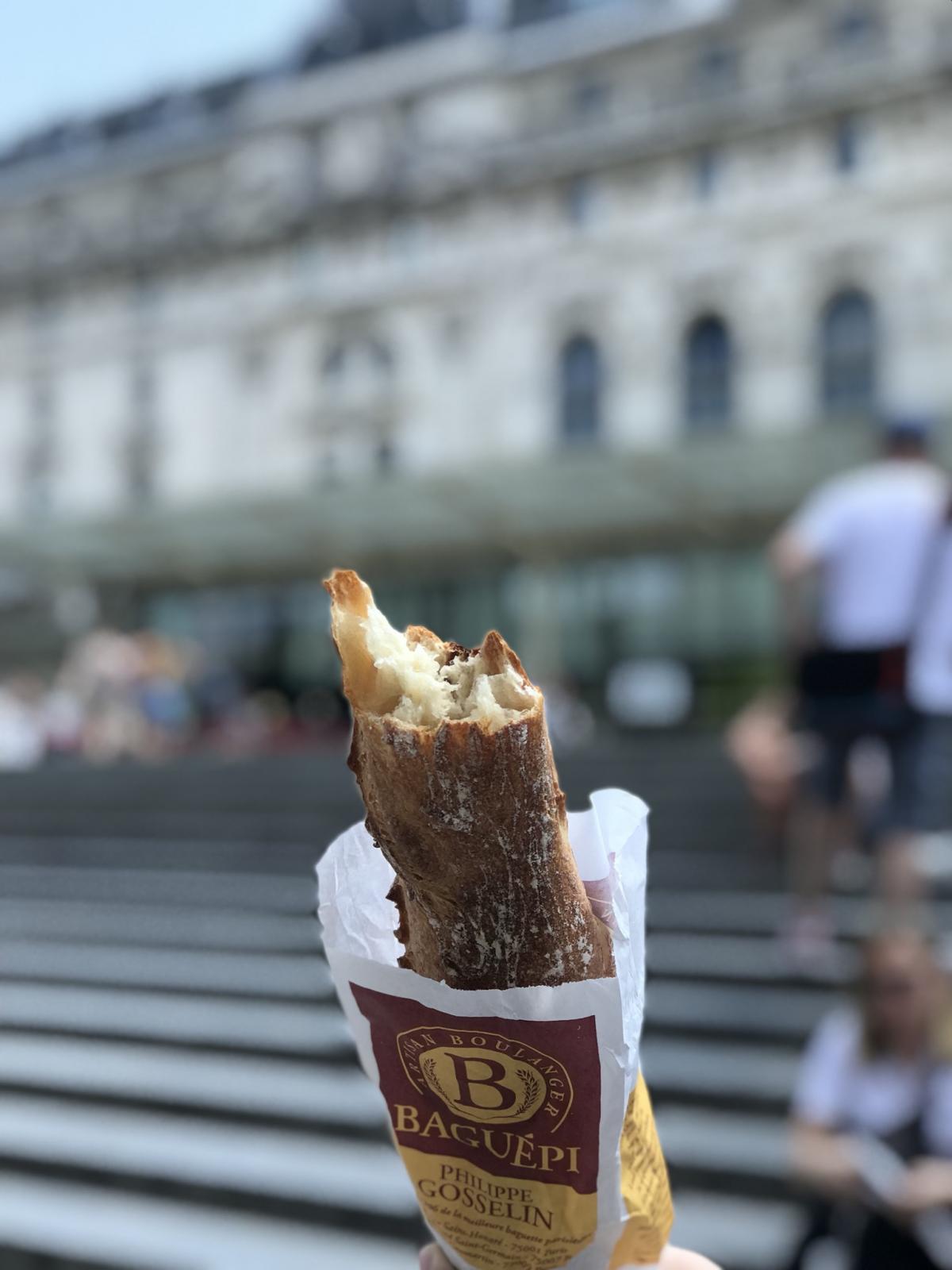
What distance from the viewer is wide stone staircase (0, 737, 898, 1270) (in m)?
3.65

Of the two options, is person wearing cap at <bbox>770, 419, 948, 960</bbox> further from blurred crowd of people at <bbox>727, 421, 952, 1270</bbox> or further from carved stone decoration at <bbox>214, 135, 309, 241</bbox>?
carved stone decoration at <bbox>214, 135, 309, 241</bbox>

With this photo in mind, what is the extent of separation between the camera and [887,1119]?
2871 millimetres

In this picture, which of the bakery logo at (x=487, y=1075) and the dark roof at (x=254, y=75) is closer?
the bakery logo at (x=487, y=1075)

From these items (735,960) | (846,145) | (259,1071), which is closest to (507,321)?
(846,145)

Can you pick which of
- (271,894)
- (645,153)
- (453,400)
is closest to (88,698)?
(271,894)

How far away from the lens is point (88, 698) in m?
14.0

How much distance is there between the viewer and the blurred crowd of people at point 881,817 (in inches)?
110

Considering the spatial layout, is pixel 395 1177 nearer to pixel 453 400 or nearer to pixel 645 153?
pixel 453 400

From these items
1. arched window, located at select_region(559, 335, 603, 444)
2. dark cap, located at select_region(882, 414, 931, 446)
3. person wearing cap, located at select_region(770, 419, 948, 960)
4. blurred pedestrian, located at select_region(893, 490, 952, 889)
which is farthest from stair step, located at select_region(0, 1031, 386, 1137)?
arched window, located at select_region(559, 335, 603, 444)

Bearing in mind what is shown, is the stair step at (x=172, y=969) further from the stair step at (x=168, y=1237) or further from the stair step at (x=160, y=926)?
the stair step at (x=168, y=1237)

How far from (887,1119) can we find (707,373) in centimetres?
2205

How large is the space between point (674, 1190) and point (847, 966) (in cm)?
152

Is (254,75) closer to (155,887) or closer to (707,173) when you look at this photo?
(707,173)

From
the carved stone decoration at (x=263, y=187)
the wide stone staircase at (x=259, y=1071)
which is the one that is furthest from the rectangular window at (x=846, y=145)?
the wide stone staircase at (x=259, y=1071)
